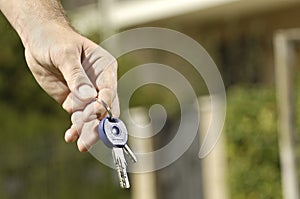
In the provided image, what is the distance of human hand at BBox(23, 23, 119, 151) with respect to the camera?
2889mm

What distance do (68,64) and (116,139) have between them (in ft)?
0.80

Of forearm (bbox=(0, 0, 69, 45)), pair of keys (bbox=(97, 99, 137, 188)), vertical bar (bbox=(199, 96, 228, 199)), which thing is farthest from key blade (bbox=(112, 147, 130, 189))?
vertical bar (bbox=(199, 96, 228, 199))

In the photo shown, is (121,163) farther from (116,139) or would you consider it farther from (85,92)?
(85,92)

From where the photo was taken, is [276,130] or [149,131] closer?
[276,130]

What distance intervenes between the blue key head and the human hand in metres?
0.03

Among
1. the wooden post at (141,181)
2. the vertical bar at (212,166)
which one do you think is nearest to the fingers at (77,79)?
the vertical bar at (212,166)

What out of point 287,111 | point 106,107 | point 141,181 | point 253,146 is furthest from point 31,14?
point 141,181

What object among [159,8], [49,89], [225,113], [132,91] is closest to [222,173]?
[225,113]

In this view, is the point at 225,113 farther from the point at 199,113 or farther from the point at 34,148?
the point at 34,148

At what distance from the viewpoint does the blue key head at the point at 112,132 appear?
2812mm

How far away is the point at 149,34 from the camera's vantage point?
1519cm

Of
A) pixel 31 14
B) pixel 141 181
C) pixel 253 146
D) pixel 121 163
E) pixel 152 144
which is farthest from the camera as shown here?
pixel 141 181

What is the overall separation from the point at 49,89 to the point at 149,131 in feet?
26.0

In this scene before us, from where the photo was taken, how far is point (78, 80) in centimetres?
292
